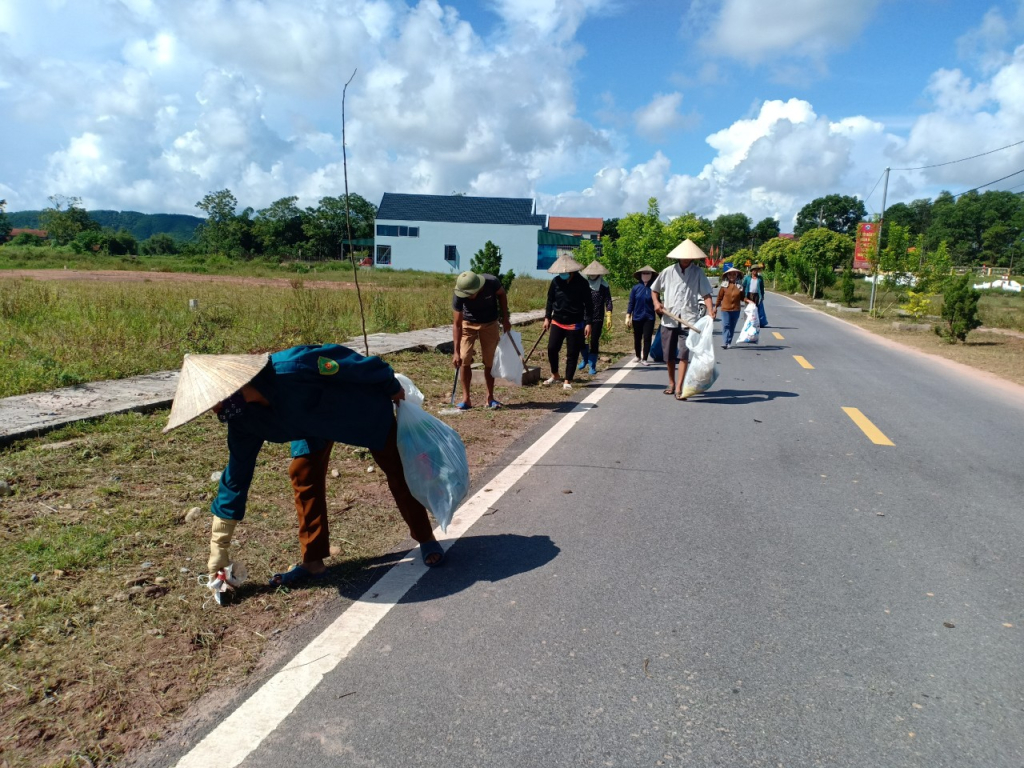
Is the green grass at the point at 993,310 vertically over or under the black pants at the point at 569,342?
under

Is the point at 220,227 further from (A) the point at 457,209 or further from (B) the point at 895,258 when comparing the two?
(B) the point at 895,258

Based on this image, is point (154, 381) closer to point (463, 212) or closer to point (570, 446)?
point (570, 446)

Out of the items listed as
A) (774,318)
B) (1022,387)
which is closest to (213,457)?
(1022,387)

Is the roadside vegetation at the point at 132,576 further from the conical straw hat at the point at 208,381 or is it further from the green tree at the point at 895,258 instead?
the green tree at the point at 895,258

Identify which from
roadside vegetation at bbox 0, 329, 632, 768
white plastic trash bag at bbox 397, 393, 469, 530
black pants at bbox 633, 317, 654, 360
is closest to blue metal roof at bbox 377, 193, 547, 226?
black pants at bbox 633, 317, 654, 360

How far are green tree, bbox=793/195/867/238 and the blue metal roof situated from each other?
75.0 m

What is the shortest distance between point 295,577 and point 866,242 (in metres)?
62.3

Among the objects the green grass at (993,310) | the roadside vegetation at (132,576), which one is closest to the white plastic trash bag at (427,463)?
the roadside vegetation at (132,576)

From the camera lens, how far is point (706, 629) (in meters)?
3.18

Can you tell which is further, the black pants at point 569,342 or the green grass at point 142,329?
the black pants at point 569,342

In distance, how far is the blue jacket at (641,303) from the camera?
12.2 m

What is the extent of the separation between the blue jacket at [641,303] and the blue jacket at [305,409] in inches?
362

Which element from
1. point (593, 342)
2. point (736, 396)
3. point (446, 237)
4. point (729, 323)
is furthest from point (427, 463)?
point (446, 237)

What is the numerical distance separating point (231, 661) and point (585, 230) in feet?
323
